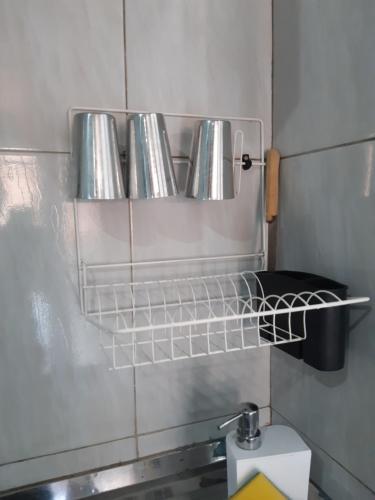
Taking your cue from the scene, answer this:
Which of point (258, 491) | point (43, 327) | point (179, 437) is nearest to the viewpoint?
point (258, 491)

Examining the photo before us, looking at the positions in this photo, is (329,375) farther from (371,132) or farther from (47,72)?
(47,72)

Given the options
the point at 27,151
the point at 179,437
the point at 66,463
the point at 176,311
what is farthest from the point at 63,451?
the point at 27,151

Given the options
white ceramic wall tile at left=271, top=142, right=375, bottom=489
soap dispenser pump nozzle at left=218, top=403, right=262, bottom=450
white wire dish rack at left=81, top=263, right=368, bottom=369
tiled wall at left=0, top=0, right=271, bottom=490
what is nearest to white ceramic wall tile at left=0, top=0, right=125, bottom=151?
tiled wall at left=0, top=0, right=271, bottom=490

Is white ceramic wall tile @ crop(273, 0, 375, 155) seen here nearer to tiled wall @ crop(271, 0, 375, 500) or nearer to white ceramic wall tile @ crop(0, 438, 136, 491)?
tiled wall @ crop(271, 0, 375, 500)

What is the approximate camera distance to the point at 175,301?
2.42 ft

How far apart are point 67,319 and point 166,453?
0.34m

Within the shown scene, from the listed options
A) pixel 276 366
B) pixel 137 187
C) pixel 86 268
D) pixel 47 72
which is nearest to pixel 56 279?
pixel 86 268

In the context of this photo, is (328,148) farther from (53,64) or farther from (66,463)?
(66,463)

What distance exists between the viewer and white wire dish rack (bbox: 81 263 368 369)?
67 cm

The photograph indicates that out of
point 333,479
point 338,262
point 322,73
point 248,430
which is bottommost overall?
point 333,479

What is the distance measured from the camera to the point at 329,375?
654 millimetres

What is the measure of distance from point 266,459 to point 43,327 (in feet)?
1.38

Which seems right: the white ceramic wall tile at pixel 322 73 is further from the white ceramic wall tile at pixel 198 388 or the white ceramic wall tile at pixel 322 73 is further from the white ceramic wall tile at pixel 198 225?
the white ceramic wall tile at pixel 198 388

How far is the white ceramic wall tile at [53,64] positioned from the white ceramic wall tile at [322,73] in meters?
0.30
